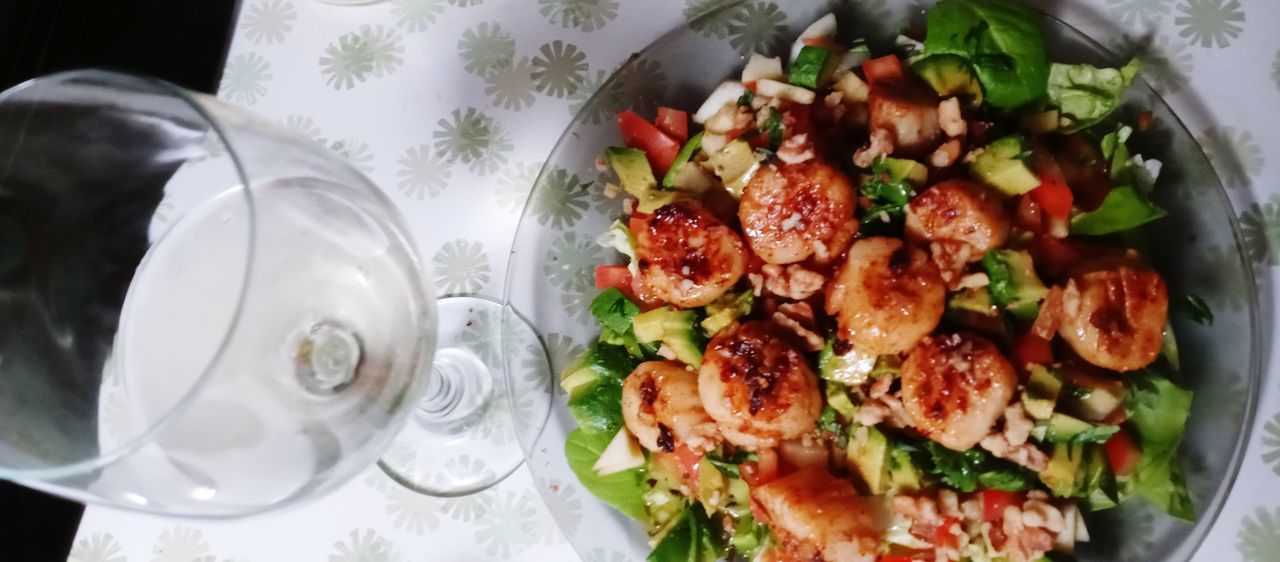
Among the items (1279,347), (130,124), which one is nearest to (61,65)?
(130,124)

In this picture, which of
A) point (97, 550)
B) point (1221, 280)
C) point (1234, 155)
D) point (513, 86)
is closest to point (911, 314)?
point (1221, 280)

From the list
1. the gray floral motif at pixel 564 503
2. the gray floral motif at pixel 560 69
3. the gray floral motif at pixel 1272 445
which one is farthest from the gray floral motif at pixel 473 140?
the gray floral motif at pixel 1272 445

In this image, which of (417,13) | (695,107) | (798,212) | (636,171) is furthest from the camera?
(417,13)

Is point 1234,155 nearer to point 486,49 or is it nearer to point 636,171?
point 636,171

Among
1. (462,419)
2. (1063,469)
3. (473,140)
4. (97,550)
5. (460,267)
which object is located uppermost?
(1063,469)

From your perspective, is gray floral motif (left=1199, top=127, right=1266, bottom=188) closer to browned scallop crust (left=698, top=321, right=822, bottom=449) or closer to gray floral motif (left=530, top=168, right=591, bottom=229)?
browned scallop crust (left=698, top=321, right=822, bottom=449)

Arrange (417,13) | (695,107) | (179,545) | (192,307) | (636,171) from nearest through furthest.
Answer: (192,307), (636,171), (695,107), (179,545), (417,13)

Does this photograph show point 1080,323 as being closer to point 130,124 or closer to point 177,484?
point 177,484
